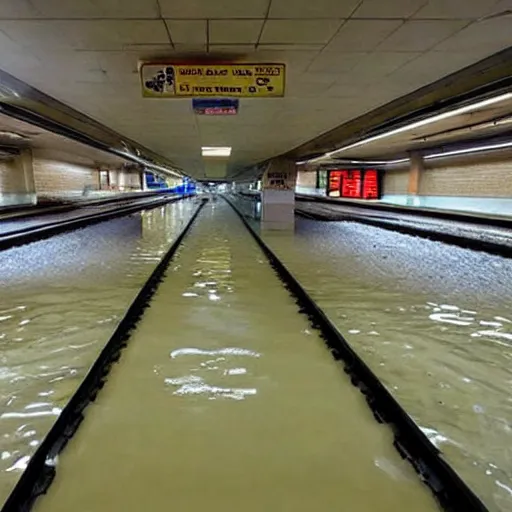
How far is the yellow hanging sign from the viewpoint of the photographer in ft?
14.4

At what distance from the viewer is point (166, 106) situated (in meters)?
6.66

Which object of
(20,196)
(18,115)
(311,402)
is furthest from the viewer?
(20,196)

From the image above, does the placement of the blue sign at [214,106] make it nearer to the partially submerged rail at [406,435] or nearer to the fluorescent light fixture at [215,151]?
the partially submerged rail at [406,435]

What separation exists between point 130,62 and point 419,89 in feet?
11.4

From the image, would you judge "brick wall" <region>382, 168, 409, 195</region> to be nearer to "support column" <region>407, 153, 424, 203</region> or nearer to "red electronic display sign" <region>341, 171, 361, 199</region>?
"red electronic display sign" <region>341, 171, 361, 199</region>

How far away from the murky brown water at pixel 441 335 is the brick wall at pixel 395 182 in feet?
63.3

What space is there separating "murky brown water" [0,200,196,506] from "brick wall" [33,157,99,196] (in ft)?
48.3

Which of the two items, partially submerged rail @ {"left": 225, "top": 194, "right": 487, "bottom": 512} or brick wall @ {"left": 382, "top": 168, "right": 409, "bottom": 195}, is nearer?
partially submerged rail @ {"left": 225, "top": 194, "right": 487, "bottom": 512}

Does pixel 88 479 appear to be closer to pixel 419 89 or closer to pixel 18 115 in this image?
pixel 419 89

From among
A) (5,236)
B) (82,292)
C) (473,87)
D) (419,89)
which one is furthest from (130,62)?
(5,236)

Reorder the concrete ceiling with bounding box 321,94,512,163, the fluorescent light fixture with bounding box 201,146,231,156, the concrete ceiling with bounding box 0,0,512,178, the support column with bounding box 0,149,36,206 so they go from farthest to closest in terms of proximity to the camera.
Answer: the support column with bounding box 0,149,36,206 < the fluorescent light fixture with bounding box 201,146,231,156 < the concrete ceiling with bounding box 321,94,512,163 < the concrete ceiling with bounding box 0,0,512,178

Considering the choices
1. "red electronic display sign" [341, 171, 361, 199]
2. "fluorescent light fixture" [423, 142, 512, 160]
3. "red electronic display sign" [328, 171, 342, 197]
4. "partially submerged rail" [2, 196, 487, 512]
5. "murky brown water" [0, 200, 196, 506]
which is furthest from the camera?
"red electronic display sign" [328, 171, 342, 197]

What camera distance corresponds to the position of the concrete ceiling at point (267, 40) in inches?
125

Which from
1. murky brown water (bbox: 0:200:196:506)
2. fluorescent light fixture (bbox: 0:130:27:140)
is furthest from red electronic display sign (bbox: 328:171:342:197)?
murky brown water (bbox: 0:200:196:506)
